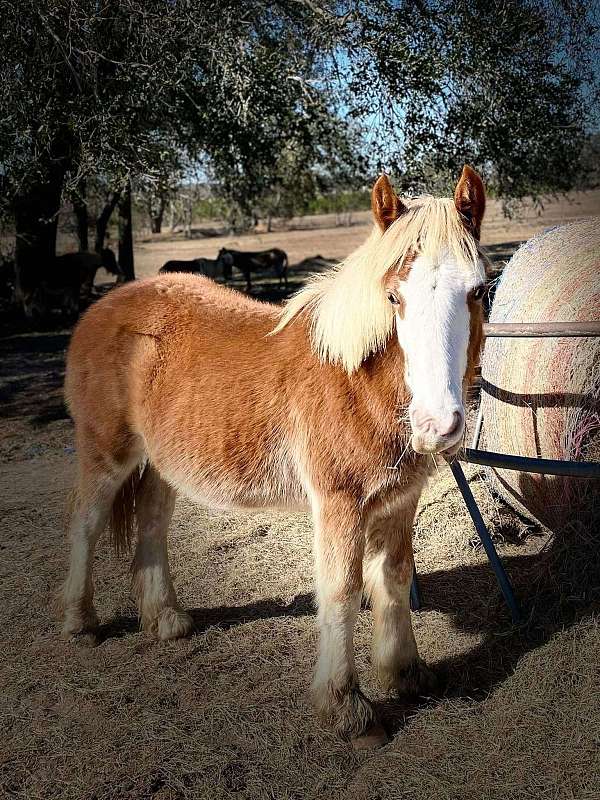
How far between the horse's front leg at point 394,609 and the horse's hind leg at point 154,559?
106 cm

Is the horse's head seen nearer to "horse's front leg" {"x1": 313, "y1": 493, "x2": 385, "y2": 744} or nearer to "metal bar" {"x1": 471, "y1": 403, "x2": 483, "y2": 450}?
"horse's front leg" {"x1": 313, "y1": 493, "x2": 385, "y2": 744}

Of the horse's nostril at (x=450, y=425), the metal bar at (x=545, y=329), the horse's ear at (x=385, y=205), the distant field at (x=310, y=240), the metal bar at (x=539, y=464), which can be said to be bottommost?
the metal bar at (x=539, y=464)

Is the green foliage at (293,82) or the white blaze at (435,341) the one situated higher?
the green foliage at (293,82)

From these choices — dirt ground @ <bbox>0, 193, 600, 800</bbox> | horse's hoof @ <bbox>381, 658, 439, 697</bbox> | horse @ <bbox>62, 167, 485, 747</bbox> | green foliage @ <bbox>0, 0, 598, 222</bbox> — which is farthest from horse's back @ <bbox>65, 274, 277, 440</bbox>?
green foliage @ <bbox>0, 0, 598, 222</bbox>

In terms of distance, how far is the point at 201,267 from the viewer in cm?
1702

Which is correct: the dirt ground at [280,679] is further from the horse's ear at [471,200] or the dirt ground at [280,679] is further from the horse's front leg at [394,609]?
the horse's ear at [471,200]

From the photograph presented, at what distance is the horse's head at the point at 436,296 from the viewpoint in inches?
76.3

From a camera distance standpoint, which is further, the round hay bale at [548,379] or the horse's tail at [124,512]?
the horse's tail at [124,512]

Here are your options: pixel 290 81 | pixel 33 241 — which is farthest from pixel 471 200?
pixel 33 241

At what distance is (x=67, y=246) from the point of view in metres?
24.9

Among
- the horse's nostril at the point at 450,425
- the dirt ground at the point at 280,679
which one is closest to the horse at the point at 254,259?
the dirt ground at the point at 280,679

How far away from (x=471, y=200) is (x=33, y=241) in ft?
38.3

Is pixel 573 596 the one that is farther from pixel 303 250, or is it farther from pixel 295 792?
pixel 303 250

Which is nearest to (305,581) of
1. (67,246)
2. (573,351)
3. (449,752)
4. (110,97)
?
(449,752)
